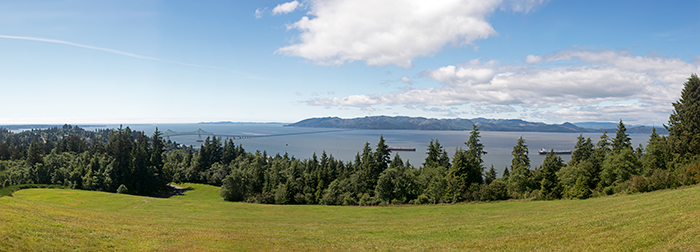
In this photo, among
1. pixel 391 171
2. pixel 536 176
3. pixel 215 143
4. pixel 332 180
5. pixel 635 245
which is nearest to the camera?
pixel 635 245

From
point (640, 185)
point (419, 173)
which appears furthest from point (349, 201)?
point (640, 185)

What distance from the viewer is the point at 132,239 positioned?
61.6 feet

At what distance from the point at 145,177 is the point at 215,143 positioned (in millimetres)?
31301

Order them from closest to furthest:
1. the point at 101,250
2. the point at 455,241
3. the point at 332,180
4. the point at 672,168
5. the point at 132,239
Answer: the point at 101,250
the point at 132,239
the point at 455,241
the point at 672,168
the point at 332,180

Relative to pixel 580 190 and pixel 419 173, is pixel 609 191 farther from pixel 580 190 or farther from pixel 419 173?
pixel 419 173

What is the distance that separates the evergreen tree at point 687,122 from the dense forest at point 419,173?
0.35ft

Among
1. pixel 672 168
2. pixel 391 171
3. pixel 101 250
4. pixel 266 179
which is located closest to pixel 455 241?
pixel 101 250

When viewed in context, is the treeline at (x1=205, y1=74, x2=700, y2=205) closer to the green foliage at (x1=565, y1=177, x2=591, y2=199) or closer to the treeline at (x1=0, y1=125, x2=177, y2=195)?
the green foliage at (x1=565, y1=177, x2=591, y2=199)

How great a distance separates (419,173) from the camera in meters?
59.1

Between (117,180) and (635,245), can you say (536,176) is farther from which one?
(117,180)

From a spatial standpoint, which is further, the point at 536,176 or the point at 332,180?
the point at 332,180

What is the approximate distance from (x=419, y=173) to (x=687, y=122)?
3808cm

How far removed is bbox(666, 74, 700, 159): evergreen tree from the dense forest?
106mm

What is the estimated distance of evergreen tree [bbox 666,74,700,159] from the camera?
41219mm
